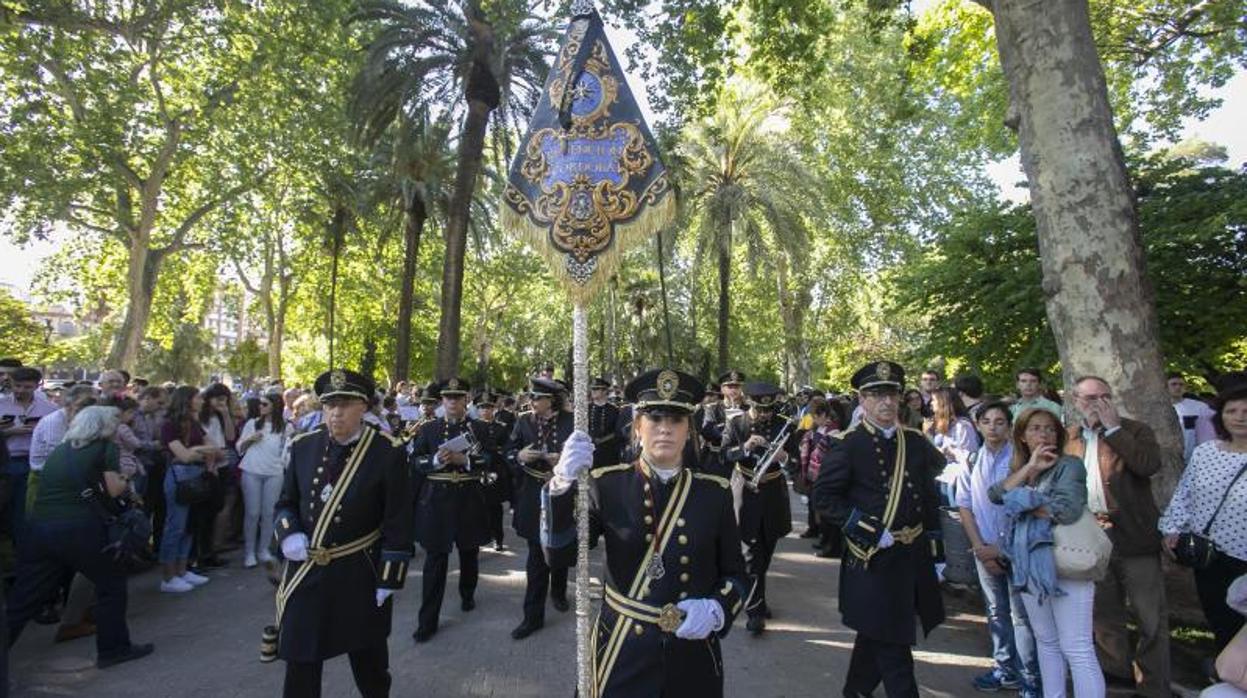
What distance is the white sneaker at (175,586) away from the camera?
7742 mm

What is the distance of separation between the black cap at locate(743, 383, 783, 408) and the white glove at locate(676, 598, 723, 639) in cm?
474

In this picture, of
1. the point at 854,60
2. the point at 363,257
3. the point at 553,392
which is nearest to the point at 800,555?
the point at 553,392

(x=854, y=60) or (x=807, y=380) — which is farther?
(x=807, y=380)

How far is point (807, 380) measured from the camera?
1331 inches

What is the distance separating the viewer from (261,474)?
28.9 ft

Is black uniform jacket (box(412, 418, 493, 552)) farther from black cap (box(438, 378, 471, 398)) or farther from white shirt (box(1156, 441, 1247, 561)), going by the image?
white shirt (box(1156, 441, 1247, 561))

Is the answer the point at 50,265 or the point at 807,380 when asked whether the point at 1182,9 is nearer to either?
the point at 807,380

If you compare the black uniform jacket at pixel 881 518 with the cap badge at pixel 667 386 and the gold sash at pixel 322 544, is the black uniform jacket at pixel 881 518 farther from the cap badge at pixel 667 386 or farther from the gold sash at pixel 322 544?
the gold sash at pixel 322 544

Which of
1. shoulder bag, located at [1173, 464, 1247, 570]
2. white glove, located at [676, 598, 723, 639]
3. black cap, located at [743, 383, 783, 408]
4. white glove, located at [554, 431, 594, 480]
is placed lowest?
white glove, located at [676, 598, 723, 639]

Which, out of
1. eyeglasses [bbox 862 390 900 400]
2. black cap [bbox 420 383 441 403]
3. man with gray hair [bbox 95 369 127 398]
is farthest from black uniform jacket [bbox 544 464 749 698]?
man with gray hair [bbox 95 369 127 398]

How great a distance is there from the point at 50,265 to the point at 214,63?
55.6 ft

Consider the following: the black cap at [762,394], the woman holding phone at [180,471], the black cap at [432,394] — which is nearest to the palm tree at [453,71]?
the black cap at [432,394]

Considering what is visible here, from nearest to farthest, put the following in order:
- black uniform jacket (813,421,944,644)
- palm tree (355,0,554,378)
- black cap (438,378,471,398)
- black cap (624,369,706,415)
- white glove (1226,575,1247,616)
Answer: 1. white glove (1226,575,1247,616)
2. black cap (624,369,706,415)
3. black uniform jacket (813,421,944,644)
4. black cap (438,378,471,398)
5. palm tree (355,0,554,378)

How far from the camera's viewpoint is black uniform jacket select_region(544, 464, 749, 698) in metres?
3.10
